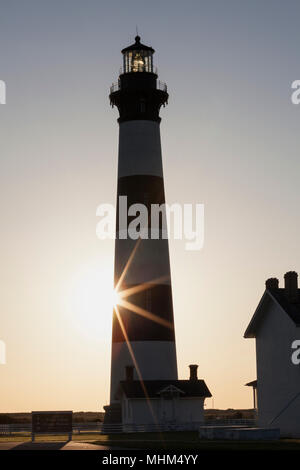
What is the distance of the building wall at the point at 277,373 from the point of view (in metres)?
47.6

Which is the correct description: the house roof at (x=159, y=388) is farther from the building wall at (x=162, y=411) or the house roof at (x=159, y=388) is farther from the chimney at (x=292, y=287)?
the chimney at (x=292, y=287)

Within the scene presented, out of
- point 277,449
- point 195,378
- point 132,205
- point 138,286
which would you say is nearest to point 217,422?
point 195,378

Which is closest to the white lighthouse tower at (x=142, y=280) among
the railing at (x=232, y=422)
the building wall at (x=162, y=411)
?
the building wall at (x=162, y=411)

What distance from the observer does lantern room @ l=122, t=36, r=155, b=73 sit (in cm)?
6712

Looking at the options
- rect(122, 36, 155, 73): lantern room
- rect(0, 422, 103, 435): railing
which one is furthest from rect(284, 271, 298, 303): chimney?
rect(122, 36, 155, 73): lantern room

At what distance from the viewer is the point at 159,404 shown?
62750 millimetres

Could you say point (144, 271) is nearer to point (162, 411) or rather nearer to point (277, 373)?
point (162, 411)

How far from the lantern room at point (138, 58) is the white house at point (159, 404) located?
2052 cm

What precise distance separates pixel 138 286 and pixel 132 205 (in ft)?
17.0

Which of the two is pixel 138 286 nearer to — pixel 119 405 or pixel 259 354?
pixel 119 405

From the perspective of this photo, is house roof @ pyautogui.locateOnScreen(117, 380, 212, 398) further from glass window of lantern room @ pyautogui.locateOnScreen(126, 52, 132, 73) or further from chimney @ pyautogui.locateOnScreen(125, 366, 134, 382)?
glass window of lantern room @ pyautogui.locateOnScreen(126, 52, 132, 73)
